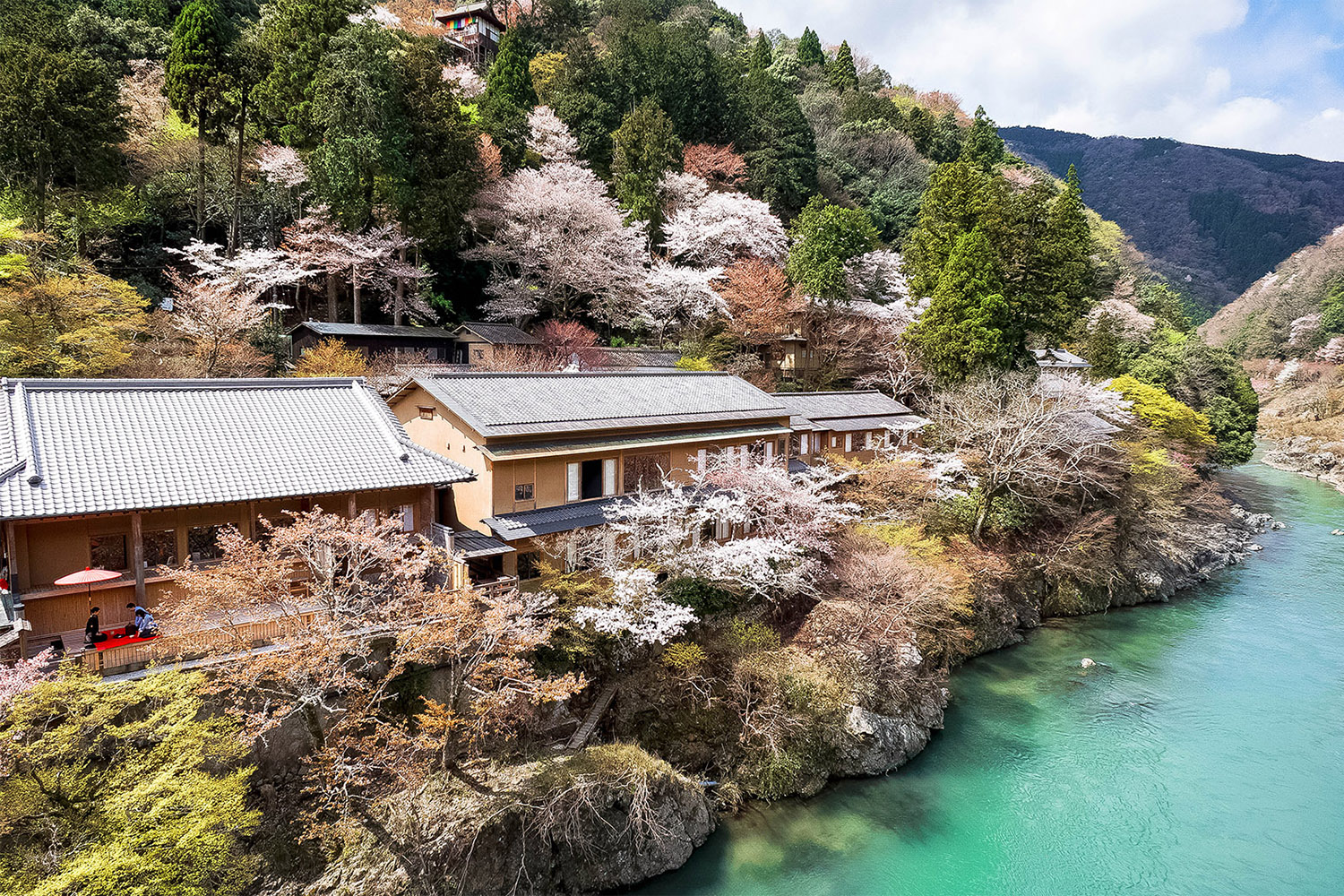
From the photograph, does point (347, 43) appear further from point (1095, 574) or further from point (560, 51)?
point (1095, 574)

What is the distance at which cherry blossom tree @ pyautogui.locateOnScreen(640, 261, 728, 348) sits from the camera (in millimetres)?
31250

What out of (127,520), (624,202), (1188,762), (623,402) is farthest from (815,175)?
(127,520)

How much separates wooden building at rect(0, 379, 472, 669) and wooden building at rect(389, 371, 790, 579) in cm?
122

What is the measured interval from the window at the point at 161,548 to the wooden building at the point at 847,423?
17113 millimetres

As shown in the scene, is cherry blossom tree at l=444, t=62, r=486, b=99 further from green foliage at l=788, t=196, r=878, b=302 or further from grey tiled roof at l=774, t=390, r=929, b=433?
grey tiled roof at l=774, t=390, r=929, b=433

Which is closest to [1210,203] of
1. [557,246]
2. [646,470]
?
[557,246]

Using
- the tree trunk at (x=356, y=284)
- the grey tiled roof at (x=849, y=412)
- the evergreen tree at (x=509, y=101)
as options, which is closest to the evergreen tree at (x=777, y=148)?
the evergreen tree at (x=509, y=101)

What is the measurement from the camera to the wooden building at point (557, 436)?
50.0 feet

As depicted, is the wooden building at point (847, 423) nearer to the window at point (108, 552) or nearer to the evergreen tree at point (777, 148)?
the window at point (108, 552)

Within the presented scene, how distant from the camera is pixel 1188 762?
15.8m

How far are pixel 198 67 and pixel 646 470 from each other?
22.7m

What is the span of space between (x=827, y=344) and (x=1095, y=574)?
14923 mm

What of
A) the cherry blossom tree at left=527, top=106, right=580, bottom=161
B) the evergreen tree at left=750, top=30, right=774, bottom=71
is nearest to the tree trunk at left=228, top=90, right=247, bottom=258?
the cherry blossom tree at left=527, top=106, right=580, bottom=161

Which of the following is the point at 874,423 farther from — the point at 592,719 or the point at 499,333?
the point at 592,719
